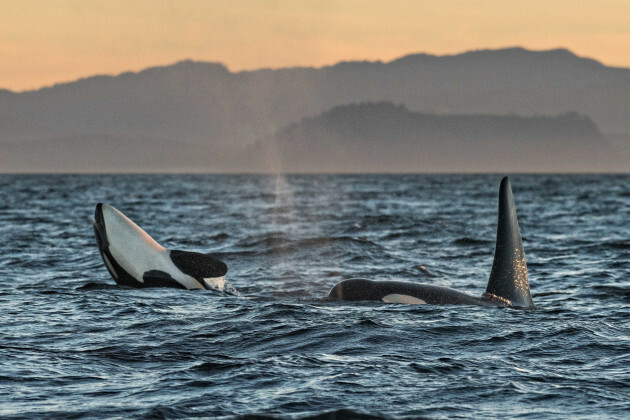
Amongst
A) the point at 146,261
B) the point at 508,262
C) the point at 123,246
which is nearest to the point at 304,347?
the point at 508,262

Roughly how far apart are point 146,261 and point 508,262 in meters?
6.13

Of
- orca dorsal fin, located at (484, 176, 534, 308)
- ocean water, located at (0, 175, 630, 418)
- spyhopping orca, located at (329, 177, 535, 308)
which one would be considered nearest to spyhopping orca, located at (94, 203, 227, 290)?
ocean water, located at (0, 175, 630, 418)

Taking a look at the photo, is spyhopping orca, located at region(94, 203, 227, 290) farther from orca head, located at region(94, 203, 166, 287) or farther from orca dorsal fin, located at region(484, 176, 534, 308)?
orca dorsal fin, located at region(484, 176, 534, 308)

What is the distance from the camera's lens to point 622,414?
731 cm

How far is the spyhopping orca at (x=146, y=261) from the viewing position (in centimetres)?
1424

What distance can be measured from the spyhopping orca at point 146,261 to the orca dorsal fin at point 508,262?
4.72m

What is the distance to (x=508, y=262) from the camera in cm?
1219

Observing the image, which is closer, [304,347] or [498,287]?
[304,347]

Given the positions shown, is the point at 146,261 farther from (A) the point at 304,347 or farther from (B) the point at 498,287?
(B) the point at 498,287

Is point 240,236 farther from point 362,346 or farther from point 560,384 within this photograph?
point 560,384

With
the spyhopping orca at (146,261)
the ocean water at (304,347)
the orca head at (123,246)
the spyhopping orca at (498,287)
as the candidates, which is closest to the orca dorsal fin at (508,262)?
the spyhopping orca at (498,287)

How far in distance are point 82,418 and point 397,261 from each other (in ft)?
47.1

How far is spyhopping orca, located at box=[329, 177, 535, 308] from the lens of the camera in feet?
39.7

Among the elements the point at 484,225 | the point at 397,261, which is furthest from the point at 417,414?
the point at 484,225
